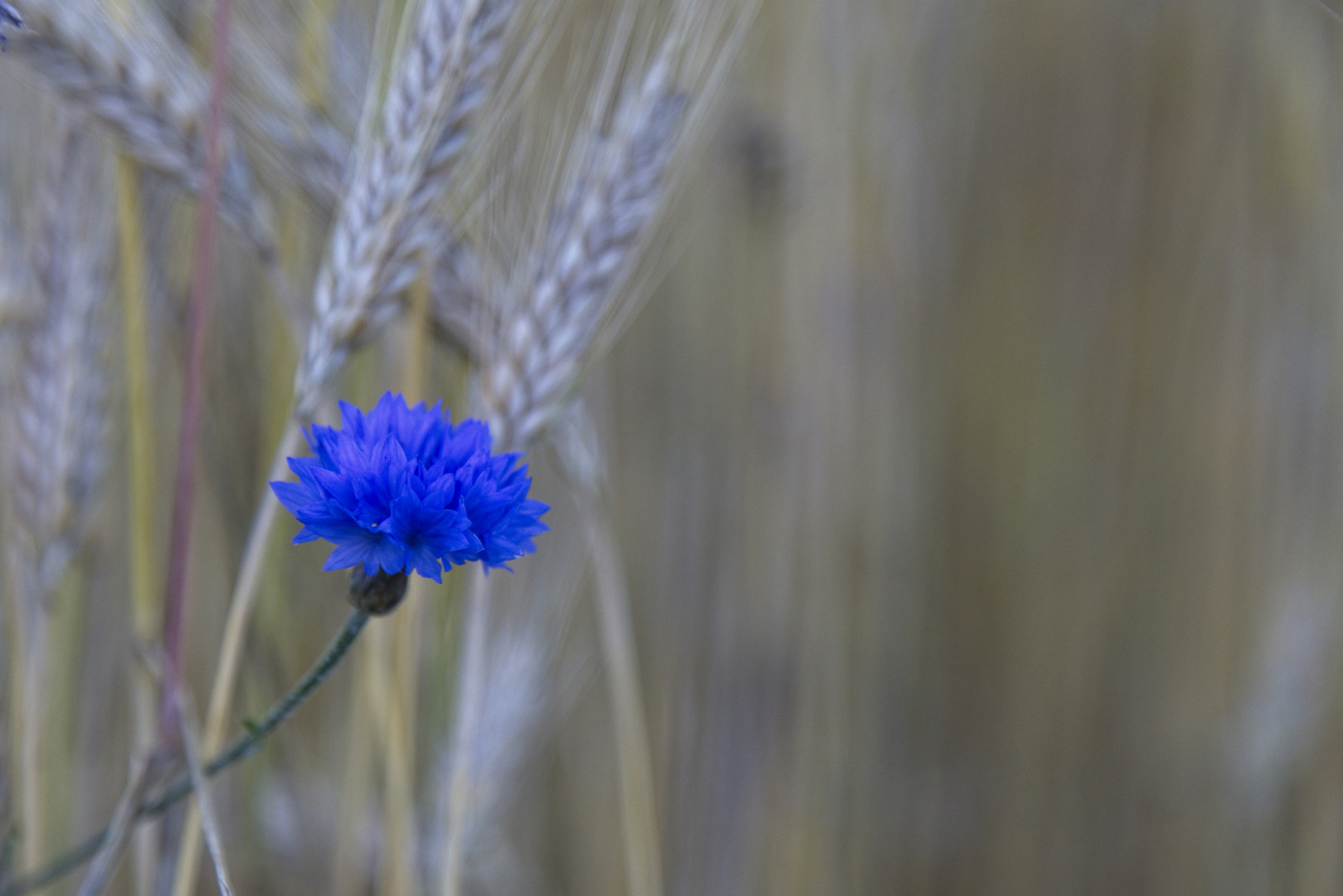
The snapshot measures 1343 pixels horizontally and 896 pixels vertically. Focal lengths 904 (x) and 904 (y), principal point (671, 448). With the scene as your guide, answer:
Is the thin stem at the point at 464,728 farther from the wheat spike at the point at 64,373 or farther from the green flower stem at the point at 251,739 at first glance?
the wheat spike at the point at 64,373

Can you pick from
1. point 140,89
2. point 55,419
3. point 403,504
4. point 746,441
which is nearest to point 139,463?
point 55,419

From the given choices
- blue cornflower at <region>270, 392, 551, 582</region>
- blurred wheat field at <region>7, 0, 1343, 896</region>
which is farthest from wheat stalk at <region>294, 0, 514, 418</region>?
blue cornflower at <region>270, 392, 551, 582</region>

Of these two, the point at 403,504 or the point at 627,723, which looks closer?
the point at 403,504

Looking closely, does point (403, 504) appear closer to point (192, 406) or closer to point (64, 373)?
point (192, 406)

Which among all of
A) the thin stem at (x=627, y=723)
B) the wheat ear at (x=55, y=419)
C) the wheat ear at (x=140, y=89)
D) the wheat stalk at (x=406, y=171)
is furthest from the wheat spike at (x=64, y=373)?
the thin stem at (x=627, y=723)

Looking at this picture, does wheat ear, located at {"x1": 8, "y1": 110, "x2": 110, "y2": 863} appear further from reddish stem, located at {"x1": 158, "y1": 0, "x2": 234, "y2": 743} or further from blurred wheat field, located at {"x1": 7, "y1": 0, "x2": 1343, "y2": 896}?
reddish stem, located at {"x1": 158, "y1": 0, "x2": 234, "y2": 743}
